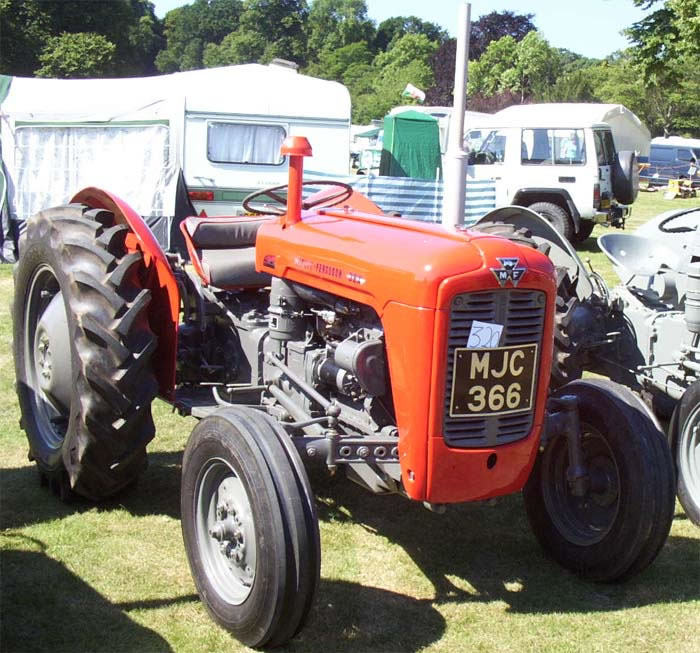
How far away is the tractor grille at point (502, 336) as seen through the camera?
2990mm

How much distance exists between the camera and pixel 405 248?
3.17 metres

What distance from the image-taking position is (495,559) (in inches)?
149

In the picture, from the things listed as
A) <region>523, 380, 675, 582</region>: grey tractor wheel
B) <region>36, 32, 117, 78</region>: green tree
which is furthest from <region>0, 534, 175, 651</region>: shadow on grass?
<region>36, 32, 117, 78</region>: green tree

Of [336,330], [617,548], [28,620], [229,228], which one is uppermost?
[229,228]

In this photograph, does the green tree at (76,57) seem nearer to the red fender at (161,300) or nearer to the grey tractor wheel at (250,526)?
the red fender at (161,300)

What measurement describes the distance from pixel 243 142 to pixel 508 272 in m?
10.0

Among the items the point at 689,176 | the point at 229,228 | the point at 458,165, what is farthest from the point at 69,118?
the point at 689,176

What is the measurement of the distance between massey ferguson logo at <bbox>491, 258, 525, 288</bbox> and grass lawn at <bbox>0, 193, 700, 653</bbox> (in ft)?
4.08

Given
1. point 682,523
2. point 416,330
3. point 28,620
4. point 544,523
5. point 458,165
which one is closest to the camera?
point 416,330

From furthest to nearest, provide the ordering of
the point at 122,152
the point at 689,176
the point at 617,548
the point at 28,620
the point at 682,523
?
1. the point at 689,176
2. the point at 122,152
3. the point at 682,523
4. the point at 617,548
5. the point at 28,620

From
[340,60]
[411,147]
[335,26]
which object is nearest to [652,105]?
[411,147]

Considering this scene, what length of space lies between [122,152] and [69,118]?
4.21ft

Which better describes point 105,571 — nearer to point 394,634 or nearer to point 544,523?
point 394,634

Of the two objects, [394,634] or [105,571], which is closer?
[394,634]
